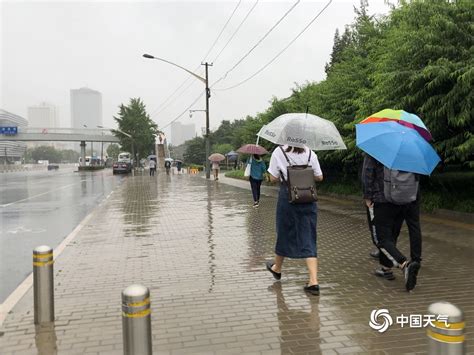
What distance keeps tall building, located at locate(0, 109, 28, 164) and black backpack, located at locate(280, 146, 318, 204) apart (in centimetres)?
9421

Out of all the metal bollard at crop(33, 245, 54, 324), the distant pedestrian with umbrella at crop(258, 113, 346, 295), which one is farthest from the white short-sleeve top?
the metal bollard at crop(33, 245, 54, 324)

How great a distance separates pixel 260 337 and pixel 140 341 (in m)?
1.37

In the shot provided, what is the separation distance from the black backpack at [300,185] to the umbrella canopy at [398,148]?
765 millimetres

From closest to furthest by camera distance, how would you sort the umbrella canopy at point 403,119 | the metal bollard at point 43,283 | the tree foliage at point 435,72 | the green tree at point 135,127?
the metal bollard at point 43,283 → the umbrella canopy at point 403,119 → the tree foliage at point 435,72 → the green tree at point 135,127

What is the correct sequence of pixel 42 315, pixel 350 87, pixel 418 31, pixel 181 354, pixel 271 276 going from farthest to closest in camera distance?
pixel 350 87
pixel 418 31
pixel 271 276
pixel 42 315
pixel 181 354

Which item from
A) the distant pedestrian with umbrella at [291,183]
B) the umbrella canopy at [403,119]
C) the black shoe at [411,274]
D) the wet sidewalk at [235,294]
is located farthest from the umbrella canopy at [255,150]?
the black shoe at [411,274]

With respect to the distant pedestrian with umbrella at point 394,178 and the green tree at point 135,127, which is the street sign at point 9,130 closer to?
the green tree at point 135,127

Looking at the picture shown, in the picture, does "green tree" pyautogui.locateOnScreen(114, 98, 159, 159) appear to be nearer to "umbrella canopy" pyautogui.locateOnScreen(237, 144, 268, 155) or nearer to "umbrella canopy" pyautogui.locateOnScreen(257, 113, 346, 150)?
"umbrella canopy" pyautogui.locateOnScreen(237, 144, 268, 155)

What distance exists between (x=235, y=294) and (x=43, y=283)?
2065 millimetres

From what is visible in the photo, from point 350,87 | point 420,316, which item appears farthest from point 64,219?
point 420,316

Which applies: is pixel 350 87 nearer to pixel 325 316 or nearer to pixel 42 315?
pixel 325 316

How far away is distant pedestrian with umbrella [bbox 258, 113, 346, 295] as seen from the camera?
17.4ft

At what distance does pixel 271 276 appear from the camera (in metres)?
6.15

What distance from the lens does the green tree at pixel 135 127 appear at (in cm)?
6631
